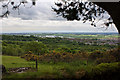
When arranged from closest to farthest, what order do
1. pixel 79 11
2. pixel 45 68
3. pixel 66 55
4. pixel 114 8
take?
pixel 114 8 < pixel 45 68 < pixel 79 11 < pixel 66 55

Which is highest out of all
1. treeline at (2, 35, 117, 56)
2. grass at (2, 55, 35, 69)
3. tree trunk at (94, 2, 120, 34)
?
tree trunk at (94, 2, 120, 34)

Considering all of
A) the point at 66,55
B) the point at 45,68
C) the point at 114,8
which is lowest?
the point at 45,68

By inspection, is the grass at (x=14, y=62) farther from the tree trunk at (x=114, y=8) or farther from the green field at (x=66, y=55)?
the tree trunk at (x=114, y=8)

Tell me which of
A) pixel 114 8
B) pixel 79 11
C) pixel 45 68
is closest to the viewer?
pixel 114 8

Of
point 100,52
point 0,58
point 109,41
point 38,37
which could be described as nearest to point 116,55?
point 100,52

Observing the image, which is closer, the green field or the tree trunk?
the tree trunk

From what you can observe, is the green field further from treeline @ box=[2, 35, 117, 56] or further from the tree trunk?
the tree trunk

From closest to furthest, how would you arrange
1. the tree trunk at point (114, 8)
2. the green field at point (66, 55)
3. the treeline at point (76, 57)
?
the tree trunk at point (114, 8) → the green field at point (66, 55) → the treeline at point (76, 57)

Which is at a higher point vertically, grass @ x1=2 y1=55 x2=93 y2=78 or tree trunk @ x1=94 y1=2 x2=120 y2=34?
tree trunk @ x1=94 y1=2 x2=120 y2=34

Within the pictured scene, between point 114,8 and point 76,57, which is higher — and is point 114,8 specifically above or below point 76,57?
above

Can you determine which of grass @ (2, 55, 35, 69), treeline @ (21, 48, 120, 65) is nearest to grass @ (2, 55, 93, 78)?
grass @ (2, 55, 35, 69)

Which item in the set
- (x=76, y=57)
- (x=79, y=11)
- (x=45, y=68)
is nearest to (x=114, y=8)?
(x=79, y=11)

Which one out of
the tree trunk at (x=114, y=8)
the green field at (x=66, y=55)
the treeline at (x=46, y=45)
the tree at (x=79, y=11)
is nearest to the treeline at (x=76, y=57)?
the green field at (x=66, y=55)

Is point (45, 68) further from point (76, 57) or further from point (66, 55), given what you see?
point (76, 57)
